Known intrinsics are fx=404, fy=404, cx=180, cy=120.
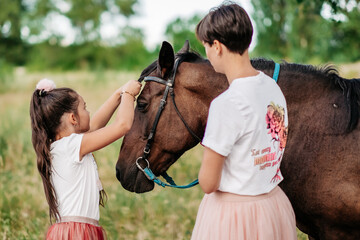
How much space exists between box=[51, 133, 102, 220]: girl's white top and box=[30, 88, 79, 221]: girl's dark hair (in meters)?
0.04

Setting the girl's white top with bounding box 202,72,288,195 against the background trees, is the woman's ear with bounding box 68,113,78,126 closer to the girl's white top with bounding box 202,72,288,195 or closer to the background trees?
the girl's white top with bounding box 202,72,288,195

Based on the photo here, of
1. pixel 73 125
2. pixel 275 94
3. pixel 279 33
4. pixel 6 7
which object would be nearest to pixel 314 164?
pixel 275 94

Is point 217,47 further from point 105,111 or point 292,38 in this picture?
point 292,38

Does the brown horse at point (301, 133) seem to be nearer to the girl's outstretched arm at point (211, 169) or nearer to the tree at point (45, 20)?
the girl's outstretched arm at point (211, 169)

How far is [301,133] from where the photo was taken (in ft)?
9.08

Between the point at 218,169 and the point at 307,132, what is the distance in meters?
1.04

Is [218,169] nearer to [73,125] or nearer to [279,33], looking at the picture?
[73,125]

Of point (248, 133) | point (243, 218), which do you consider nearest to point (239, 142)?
point (248, 133)

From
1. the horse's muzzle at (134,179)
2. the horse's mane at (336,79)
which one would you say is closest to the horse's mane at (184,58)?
the horse's mane at (336,79)

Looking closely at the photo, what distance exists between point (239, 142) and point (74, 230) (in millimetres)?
1288

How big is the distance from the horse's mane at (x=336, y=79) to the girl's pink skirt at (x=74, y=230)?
158cm

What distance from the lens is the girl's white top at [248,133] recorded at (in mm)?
1916

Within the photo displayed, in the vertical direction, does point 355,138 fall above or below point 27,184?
above

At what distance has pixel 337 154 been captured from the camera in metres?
2.63
